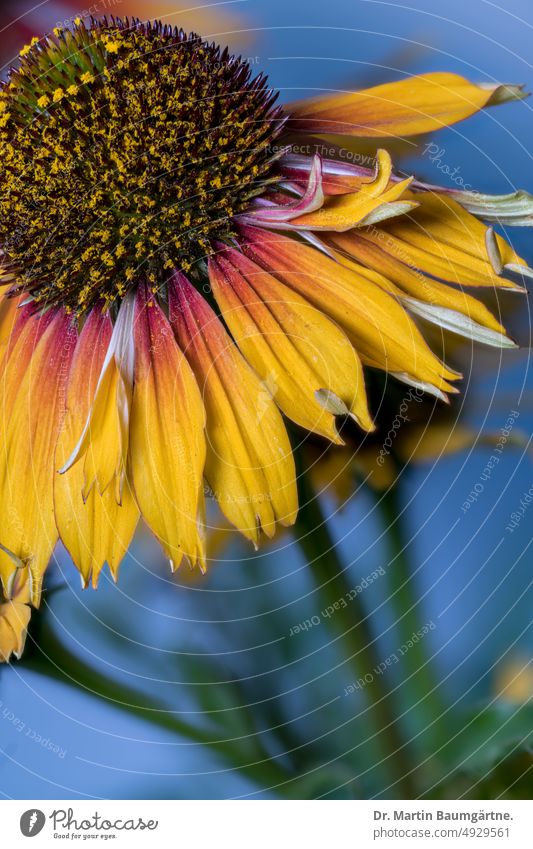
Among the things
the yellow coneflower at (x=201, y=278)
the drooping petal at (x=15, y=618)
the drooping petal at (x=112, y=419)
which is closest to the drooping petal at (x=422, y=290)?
the yellow coneflower at (x=201, y=278)

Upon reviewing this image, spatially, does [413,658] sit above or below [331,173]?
below

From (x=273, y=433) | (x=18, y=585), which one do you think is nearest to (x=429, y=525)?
(x=273, y=433)

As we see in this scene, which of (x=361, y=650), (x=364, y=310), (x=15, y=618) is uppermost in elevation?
(x=364, y=310)

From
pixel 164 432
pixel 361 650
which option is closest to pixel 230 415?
pixel 164 432

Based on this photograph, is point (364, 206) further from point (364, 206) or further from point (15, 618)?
point (15, 618)

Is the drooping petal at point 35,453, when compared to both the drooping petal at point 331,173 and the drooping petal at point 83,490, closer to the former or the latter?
the drooping petal at point 83,490

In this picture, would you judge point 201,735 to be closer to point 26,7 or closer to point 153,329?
point 153,329

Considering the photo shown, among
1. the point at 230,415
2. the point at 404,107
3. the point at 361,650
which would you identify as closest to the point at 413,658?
the point at 361,650

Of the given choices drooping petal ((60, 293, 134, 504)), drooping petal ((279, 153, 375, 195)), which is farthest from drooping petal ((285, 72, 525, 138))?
drooping petal ((60, 293, 134, 504))
